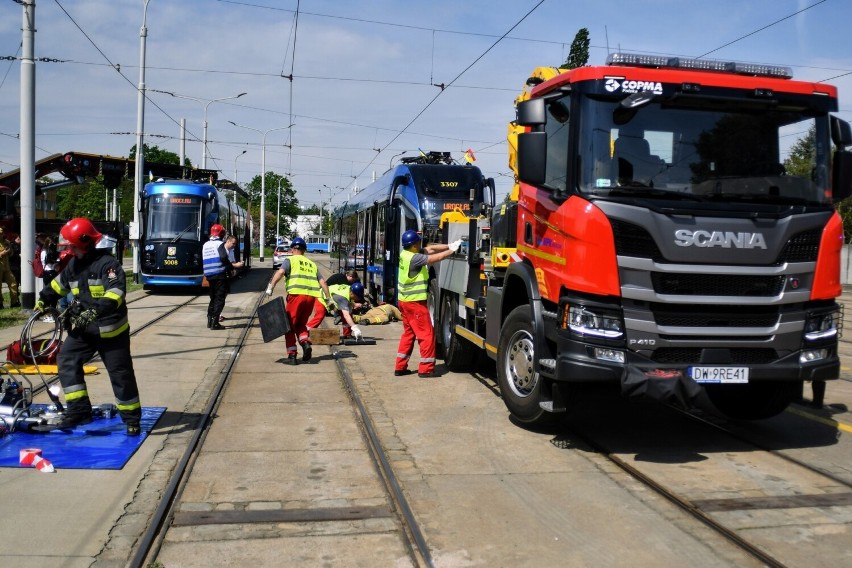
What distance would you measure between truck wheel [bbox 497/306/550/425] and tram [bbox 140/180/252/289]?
17.2 meters

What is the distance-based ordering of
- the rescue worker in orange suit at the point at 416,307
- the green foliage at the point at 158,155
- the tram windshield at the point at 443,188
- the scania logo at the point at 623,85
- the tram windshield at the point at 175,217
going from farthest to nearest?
the green foliage at the point at 158,155, the tram windshield at the point at 175,217, the tram windshield at the point at 443,188, the rescue worker in orange suit at the point at 416,307, the scania logo at the point at 623,85

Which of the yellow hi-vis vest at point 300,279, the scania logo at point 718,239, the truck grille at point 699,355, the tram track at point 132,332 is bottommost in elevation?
the tram track at point 132,332

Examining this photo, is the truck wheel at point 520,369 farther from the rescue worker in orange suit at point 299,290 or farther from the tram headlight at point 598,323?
the rescue worker in orange suit at point 299,290

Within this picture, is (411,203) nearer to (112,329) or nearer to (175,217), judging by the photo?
(175,217)

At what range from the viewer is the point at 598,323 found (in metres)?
6.13

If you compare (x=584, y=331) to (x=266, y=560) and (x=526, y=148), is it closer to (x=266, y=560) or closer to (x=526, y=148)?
(x=526, y=148)

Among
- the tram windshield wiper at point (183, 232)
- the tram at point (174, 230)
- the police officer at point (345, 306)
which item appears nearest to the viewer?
the police officer at point (345, 306)

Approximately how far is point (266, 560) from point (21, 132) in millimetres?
15023

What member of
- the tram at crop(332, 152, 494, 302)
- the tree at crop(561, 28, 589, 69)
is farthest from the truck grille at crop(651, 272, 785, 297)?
the tree at crop(561, 28, 589, 69)

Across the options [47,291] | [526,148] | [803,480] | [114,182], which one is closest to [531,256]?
[526,148]

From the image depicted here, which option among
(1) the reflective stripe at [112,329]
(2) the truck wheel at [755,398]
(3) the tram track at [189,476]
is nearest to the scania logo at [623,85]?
(2) the truck wheel at [755,398]

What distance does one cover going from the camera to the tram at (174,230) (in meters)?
23.3

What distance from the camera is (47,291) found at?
706cm

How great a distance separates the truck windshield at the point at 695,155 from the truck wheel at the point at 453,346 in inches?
178
